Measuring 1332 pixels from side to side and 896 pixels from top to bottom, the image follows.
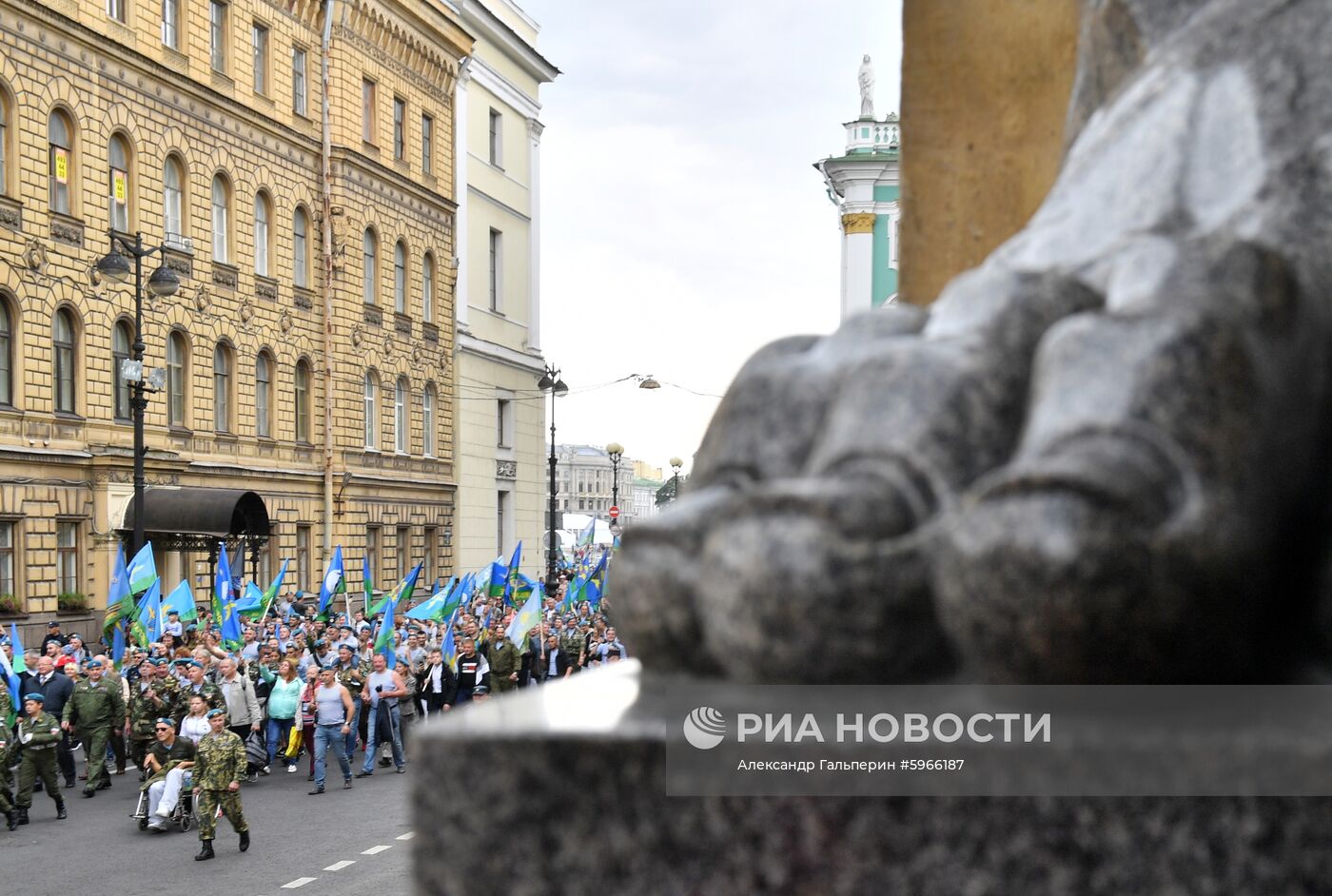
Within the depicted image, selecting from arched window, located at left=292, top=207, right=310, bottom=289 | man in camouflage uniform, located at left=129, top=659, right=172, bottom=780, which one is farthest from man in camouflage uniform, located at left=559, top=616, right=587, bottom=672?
arched window, located at left=292, top=207, right=310, bottom=289

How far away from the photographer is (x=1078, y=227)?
77.3 inches

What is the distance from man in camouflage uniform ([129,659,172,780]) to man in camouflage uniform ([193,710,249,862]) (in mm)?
3657

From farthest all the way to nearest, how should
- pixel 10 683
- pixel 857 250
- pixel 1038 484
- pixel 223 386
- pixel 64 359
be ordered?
pixel 857 250 < pixel 223 386 < pixel 64 359 < pixel 10 683 < pixel 1038 484

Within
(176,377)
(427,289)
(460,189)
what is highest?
(460,189)

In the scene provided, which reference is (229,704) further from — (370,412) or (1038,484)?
(370,412)

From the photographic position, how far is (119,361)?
32594mm

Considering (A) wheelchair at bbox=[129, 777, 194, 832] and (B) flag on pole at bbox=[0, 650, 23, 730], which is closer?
(A) wheelchair at bbox=[129, 777, 194, 832]

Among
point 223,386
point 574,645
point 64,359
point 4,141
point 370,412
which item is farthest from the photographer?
point 370,412

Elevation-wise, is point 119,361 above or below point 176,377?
above

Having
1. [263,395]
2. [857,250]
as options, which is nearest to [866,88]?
[857,250]

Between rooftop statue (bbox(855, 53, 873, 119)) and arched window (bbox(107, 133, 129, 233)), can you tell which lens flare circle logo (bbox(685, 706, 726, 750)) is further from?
rooftop statue (bbox(855, 53, 873, 119))

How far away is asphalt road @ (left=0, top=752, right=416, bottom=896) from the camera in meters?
13.8

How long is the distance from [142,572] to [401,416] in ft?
78.2

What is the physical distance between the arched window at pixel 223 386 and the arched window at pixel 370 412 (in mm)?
6883
